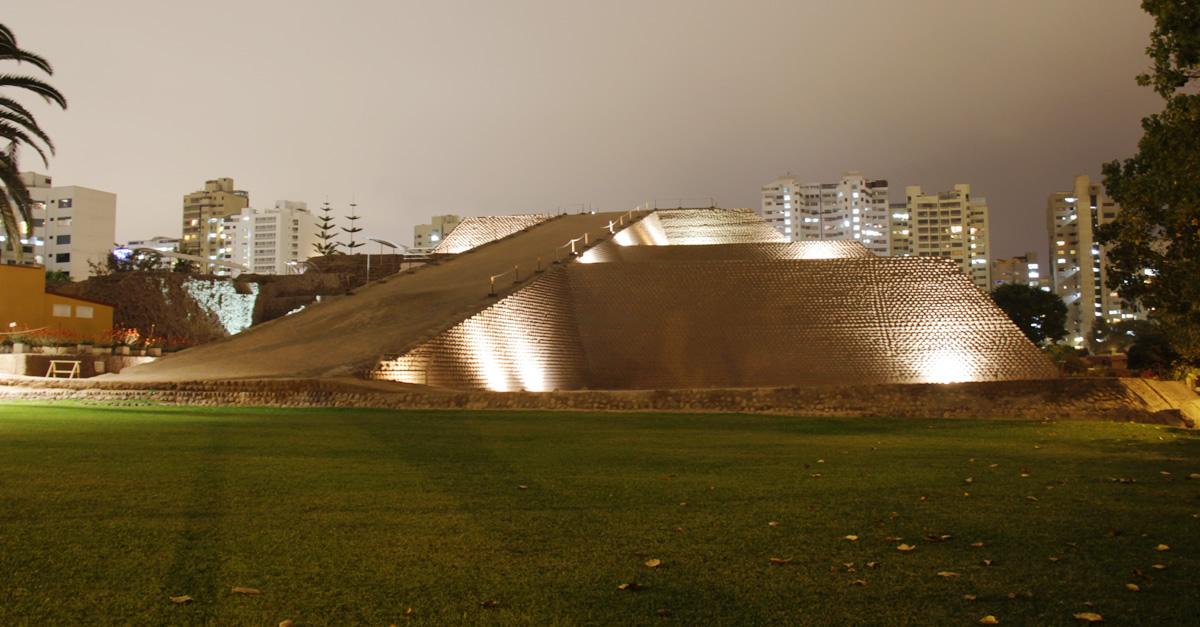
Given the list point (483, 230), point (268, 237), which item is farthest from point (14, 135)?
point (268, 237)

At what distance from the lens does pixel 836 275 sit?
2112 centimetres

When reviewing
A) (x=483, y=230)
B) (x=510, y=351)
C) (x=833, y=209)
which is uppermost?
(x=833, y=209)

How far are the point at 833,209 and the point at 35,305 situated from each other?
113 meters

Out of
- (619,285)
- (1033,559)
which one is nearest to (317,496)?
(1033,559)

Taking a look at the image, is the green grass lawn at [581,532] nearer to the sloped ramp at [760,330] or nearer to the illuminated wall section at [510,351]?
the illuminated wall section at [510,351]

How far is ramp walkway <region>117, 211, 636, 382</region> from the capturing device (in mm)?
16000

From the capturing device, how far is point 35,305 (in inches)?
928

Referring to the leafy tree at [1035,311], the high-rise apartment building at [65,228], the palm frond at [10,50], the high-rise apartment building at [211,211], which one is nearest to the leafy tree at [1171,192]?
the palm frond at [10,50]

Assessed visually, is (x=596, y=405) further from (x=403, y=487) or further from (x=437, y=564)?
(x=437, y=564)

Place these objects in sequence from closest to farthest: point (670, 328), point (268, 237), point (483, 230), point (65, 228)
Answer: point (670, 328) → point (483, 230) → point (65, 228) → point (268, 237)

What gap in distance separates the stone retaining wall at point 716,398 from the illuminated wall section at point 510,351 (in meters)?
2.02

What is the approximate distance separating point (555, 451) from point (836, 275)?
14.6 metres

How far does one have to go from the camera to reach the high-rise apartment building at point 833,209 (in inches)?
4769

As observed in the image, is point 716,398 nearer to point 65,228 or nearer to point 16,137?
point 16,137
